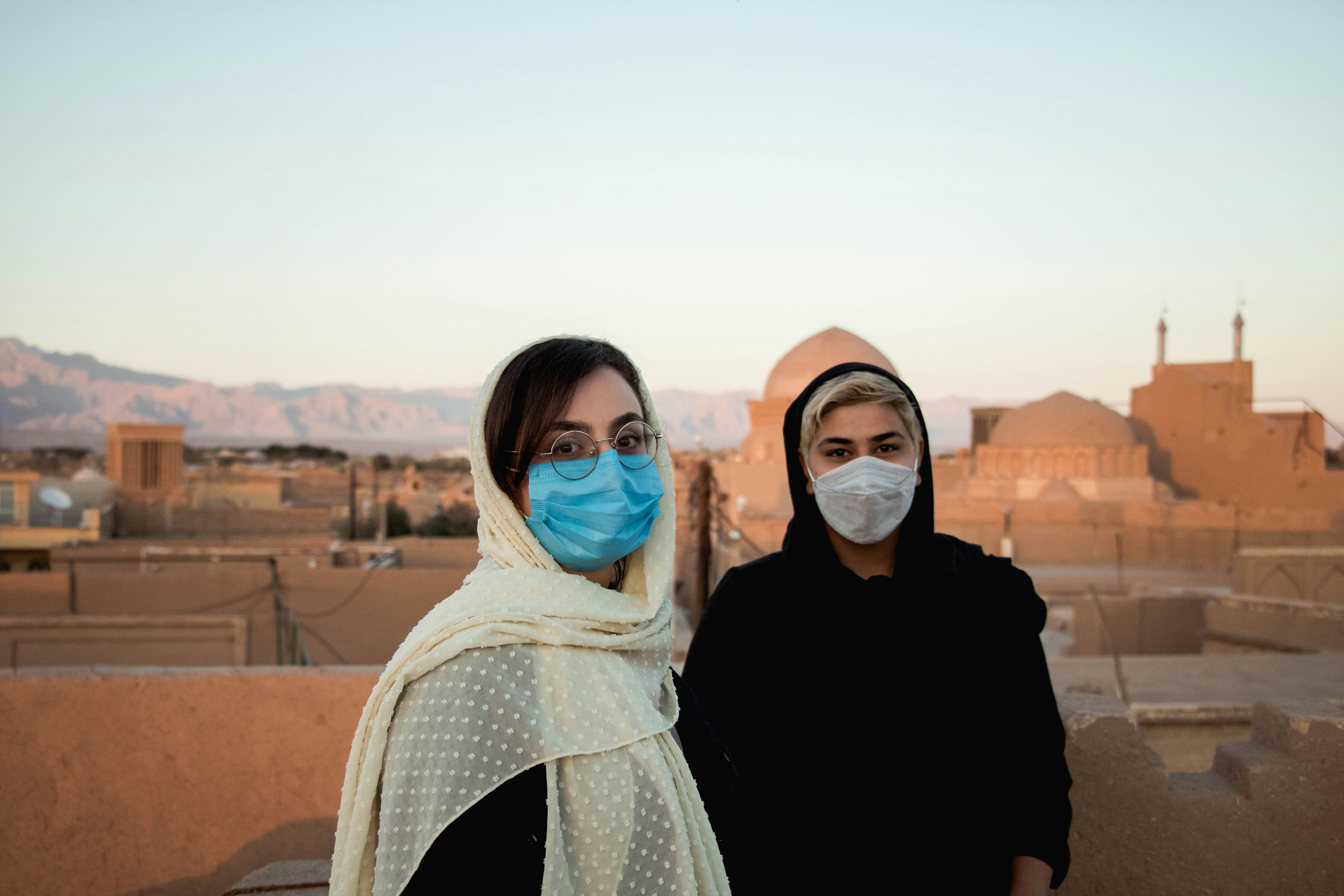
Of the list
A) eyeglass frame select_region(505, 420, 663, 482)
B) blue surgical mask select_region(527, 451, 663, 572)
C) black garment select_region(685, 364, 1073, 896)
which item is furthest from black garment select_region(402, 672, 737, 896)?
black garment select_region(685, 364, 1073, 896)

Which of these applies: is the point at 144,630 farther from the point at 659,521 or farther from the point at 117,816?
the point at 659,521

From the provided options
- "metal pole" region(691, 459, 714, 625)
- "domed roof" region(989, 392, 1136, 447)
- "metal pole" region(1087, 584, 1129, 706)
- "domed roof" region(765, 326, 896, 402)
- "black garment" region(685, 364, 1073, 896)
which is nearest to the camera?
"black garment" region(685, 364, 1073, 896)

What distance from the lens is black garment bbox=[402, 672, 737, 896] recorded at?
118cm

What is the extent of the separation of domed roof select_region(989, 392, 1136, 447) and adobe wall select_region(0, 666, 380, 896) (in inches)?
1278

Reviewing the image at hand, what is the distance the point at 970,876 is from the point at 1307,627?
1235 centimetres

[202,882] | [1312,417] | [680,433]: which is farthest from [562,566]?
[680,433]

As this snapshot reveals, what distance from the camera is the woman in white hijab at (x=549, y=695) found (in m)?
1.21

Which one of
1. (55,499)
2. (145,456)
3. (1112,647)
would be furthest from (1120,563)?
(145,456)

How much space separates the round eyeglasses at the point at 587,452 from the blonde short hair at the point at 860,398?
715 millimetres

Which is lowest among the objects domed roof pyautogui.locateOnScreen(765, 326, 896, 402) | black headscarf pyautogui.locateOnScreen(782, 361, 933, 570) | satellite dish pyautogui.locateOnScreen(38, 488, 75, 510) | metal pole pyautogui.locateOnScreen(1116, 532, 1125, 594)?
metal pole pyautogui.locateOnScreen(1116, 532, 1125, 594)

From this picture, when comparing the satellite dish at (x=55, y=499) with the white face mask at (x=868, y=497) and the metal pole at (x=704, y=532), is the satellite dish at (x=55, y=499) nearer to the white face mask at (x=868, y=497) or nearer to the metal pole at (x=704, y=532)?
the metal pole at (x=704, y=532)

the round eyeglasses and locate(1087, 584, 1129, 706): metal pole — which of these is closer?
the round eyeglasses

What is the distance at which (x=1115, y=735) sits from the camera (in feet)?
7.80

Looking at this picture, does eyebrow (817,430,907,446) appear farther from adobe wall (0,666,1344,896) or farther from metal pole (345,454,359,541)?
metal pole (345,454,359,541)
